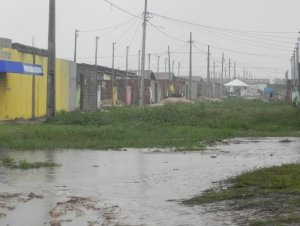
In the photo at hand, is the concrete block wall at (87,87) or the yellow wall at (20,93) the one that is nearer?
the yellow wall at (20,93)

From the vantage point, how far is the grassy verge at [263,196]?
324 inches

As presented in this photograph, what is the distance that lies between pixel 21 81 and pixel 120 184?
19904 millimetres

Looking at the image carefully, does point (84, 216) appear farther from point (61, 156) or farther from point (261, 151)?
point (261, 151)

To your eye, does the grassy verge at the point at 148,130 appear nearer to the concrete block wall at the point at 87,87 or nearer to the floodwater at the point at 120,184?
the floodwater at the point at 120,184

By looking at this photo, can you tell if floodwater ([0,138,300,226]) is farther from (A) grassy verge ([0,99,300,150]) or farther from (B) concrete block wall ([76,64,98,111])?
(B) concrete block wall ([76,64,98,111])

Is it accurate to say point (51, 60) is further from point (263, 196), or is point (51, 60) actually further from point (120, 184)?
point (263, 196)

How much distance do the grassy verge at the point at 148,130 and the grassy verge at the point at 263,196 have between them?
24.5 ft

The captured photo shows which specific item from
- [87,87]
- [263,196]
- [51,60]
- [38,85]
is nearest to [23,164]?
[263,196]

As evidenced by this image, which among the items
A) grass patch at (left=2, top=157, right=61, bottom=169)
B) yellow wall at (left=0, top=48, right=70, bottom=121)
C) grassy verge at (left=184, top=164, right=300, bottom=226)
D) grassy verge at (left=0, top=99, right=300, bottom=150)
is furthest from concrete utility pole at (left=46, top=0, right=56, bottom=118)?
grassy verge at (left=184, top=164, right=300, bottom=226)

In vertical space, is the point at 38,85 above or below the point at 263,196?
above

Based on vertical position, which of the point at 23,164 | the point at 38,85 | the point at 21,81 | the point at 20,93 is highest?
the point at 21,81

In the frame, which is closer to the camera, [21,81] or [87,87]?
[21,81]

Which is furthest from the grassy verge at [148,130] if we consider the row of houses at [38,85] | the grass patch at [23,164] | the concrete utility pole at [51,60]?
the grass patch at [23,164]

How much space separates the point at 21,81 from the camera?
30891mm
